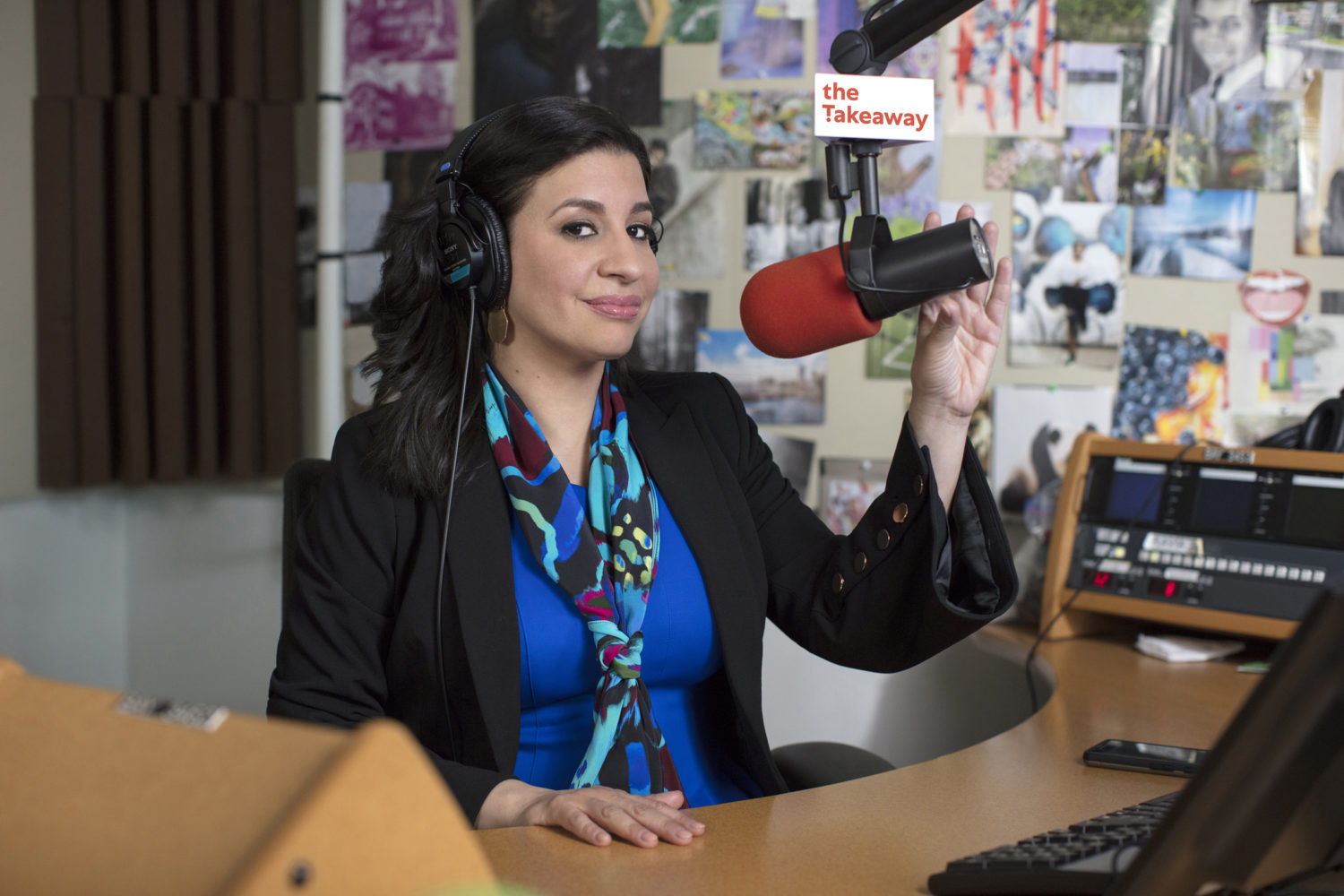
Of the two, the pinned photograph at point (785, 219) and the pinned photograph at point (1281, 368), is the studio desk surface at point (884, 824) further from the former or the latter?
the pinned photograph at point (785, 219)

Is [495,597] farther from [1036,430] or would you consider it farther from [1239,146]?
[1239,146]

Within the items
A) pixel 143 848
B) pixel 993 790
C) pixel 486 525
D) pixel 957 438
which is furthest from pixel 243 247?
pixel 143 848

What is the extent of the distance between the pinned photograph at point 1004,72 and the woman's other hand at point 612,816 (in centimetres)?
144

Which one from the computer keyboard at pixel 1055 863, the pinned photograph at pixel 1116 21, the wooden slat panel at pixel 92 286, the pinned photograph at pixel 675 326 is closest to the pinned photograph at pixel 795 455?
the pinned photograph at pixel 675 326

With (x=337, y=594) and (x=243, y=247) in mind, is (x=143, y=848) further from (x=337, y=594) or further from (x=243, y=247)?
(x=243, y=247)

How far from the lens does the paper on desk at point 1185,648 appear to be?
5.24 ft

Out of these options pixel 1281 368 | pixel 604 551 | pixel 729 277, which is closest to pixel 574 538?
pixel 604 551

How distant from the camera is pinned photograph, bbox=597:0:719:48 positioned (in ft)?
6.85

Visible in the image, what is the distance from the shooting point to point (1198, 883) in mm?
602

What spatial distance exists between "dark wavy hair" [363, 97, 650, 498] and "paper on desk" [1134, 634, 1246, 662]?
3.19 feet

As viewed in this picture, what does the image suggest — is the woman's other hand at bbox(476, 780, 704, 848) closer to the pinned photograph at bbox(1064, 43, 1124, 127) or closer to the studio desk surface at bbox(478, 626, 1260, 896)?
the studio desk surface at bbox(478, 626, 1260, 896)

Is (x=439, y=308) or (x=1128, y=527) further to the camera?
(x=1128, y=527)

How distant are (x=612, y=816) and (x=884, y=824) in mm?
220

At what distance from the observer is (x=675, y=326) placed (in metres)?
2.12
